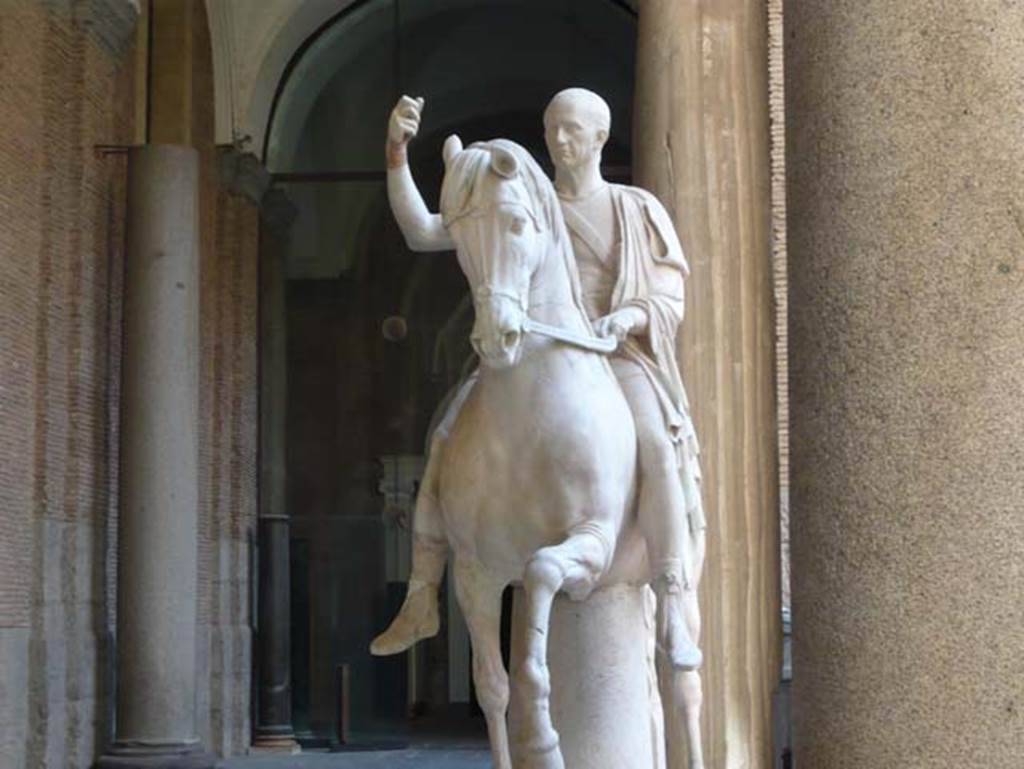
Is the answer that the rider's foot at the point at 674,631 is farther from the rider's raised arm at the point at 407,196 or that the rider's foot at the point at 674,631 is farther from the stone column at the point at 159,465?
the stone column at the point at 159,465

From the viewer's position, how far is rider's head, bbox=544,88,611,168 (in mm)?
6766

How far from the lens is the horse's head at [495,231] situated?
577cm

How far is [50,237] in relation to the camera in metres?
15.3

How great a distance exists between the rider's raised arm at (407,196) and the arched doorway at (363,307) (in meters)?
16.2

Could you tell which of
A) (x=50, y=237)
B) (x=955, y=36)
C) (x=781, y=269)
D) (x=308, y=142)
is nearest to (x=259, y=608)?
(x=308, y=142)

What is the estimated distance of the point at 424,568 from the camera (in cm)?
639

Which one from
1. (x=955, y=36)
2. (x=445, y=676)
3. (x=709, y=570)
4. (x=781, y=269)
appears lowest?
(x=445, y=676)

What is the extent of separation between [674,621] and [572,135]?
63.5 inches

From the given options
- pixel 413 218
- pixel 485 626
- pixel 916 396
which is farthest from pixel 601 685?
pixel 916 396

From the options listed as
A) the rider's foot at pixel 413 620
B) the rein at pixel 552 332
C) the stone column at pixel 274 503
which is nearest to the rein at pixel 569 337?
the rein at pixel 552 332

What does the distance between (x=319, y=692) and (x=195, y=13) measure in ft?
24.1

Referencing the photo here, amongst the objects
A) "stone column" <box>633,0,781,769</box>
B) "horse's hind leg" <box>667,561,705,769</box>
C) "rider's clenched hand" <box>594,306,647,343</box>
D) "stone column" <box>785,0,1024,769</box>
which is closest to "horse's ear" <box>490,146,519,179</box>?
"rider's clenched hand" <box>594,306,647,343</box>

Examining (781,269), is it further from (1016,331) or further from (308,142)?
(1016,331)

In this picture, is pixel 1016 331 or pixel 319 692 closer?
pixel 1016 331
